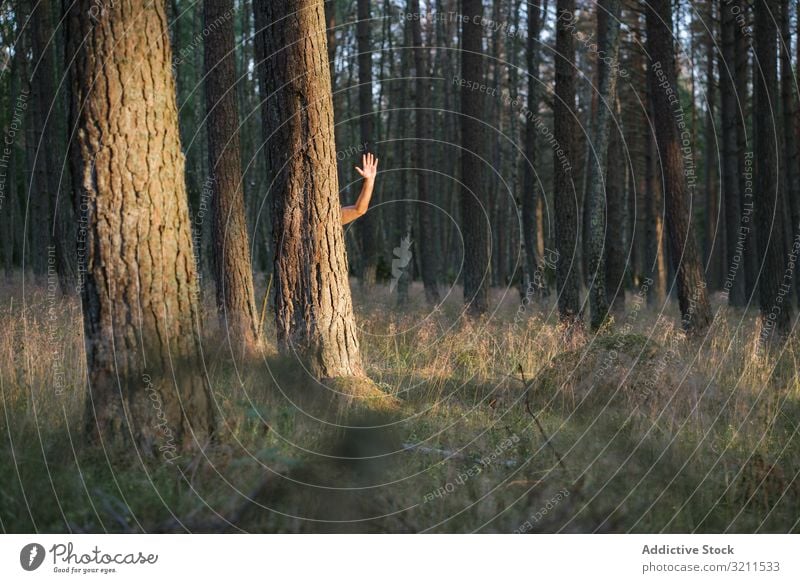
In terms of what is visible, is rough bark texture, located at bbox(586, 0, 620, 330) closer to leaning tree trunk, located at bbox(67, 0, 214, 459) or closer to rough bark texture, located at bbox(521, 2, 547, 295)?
rough bark texture, located at bbox(521, 2, 547, 295)

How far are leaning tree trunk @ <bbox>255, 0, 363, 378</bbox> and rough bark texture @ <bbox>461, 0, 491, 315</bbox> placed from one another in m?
7.43

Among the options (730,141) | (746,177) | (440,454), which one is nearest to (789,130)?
(746,177)

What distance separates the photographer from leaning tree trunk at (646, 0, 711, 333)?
39.2ft

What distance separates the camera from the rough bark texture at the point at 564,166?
12820mm

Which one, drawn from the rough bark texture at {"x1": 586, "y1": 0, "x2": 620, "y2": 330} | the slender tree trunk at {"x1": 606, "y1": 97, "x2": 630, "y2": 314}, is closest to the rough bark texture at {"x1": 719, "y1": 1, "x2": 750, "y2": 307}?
the slender tree trunk at {"x1": 606, "y1": 97, "x2": 630, "y2": 314}

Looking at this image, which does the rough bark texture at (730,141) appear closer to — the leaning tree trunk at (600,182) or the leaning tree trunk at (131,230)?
the leaning tree trunk at (600,182)

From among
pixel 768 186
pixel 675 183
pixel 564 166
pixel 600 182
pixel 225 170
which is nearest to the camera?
pixel 225 170

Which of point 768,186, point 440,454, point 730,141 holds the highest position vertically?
point 730,141

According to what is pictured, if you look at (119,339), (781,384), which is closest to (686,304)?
(781,384)

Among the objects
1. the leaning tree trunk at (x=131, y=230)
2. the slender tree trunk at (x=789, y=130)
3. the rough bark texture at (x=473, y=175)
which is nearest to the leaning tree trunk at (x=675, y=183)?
the slender tree trunk at (x=789, y=130)

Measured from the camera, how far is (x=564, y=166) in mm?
12484

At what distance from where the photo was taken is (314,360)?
7.14 metres

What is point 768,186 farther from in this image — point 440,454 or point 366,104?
point 366,104

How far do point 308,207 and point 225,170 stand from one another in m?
3.61
